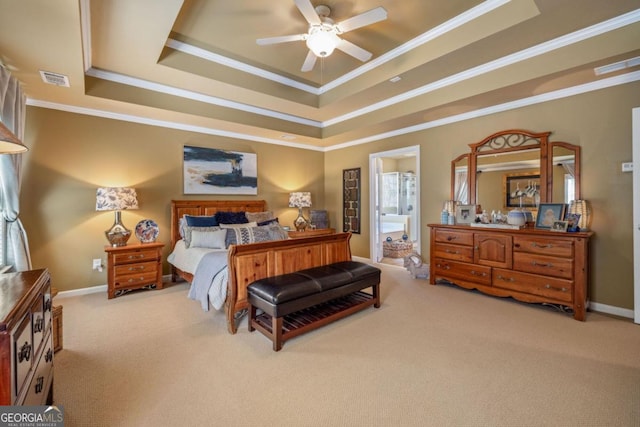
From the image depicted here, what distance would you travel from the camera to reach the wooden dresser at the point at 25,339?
3.44ft

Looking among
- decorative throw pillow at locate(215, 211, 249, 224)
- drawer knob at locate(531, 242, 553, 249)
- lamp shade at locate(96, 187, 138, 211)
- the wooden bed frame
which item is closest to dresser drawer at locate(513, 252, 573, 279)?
drawer knob at locate(531, 242, 553, 249)

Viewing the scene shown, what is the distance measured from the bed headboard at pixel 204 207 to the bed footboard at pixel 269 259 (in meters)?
2.27

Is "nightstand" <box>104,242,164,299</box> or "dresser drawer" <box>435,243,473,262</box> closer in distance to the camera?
"nightstand" <box>104,242,164,299</box>

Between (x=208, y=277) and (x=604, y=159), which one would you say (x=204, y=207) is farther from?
(x=604, y=159)

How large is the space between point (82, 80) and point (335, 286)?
136 inches

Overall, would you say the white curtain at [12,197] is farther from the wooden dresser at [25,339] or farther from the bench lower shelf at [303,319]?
the bench lower shelf at [303,319]

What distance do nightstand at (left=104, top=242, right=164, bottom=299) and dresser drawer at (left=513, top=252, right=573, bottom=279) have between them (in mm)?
4682

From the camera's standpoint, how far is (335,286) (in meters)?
2.88

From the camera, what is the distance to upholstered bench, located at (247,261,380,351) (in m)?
2.48

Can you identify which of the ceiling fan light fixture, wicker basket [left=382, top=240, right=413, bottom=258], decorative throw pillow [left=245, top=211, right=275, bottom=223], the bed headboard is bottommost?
wicker basket [left=382, top=240, right=413, bottom=258]

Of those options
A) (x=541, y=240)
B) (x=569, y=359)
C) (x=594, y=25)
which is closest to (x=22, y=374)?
(x=569, y=359)

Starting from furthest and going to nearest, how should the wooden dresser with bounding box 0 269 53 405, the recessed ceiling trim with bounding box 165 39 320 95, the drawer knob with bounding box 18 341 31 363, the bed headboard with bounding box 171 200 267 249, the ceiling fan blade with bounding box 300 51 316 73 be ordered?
the bed headboard with bounding box 171 200 267 249 → the recessed ceiling trim with bounding box 165 39 320 95 → the ceiling fan blade with bounding box 300 51 316 73 → the drawer knob with bounding box 18 341 31 363 → the wooden dresser with bounding box 0 269 53 405

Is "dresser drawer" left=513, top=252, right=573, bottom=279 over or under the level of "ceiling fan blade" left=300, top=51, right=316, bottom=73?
under

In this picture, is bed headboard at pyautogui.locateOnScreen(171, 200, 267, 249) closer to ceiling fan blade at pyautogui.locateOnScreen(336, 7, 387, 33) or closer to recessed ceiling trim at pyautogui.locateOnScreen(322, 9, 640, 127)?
recessed ceiling trim at pyautogui.locateOnScreen(322, 9, 640, 127)
